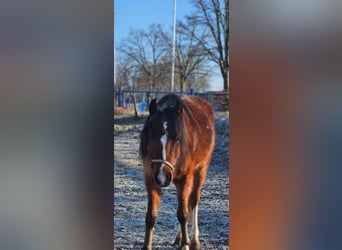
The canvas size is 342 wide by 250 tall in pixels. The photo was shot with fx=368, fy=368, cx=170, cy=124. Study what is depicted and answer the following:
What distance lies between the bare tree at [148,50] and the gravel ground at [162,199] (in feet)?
0.63

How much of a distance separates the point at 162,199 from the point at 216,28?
726 mm

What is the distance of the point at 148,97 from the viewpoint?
1.50 meters

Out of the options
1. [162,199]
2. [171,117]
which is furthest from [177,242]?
[171,117]

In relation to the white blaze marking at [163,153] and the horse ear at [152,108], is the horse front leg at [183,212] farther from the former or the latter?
the horse ear at [152,108]

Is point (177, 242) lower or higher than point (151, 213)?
lower

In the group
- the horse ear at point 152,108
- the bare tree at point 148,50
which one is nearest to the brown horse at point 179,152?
the horse ear at point 152,108

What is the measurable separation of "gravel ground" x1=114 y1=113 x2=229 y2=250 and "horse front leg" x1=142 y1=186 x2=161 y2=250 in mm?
17

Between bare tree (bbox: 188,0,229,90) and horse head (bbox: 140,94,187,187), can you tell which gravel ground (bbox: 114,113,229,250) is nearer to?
horse head (bbox: 140,94,187,187)

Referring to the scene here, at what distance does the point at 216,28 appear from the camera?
1479 millimetres
